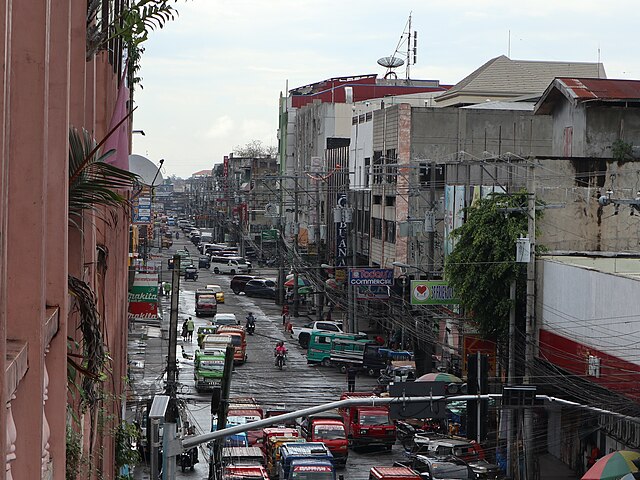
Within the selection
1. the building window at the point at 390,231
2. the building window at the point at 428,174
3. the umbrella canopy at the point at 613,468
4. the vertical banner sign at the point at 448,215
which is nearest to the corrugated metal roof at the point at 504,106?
the building window at the point at 428,174

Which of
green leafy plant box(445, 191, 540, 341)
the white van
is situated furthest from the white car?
the white van

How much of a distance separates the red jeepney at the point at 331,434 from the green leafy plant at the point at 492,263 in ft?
21.2

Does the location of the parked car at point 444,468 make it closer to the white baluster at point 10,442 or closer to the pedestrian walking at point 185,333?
the white baluster at point 10,442

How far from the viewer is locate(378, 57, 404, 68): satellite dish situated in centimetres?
11850

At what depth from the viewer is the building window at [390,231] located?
67025 mm

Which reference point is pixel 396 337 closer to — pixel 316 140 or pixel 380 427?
pixel 380 427

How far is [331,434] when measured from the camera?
125 feet

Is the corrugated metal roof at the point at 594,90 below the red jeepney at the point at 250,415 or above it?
above

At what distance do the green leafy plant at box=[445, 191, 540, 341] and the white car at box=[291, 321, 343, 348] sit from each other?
1778cm

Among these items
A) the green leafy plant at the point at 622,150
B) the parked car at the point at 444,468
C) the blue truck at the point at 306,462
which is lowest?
the parked car at the point at 444,468

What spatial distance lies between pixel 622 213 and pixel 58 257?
3806cm

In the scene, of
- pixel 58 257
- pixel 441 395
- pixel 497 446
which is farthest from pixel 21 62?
pixel 497 446

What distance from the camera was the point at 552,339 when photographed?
36469mm

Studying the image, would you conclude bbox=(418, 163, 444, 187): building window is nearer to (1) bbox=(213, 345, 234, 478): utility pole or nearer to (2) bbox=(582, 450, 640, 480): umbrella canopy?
(1) bbox=(213, 345, 234, 478): utility pole
